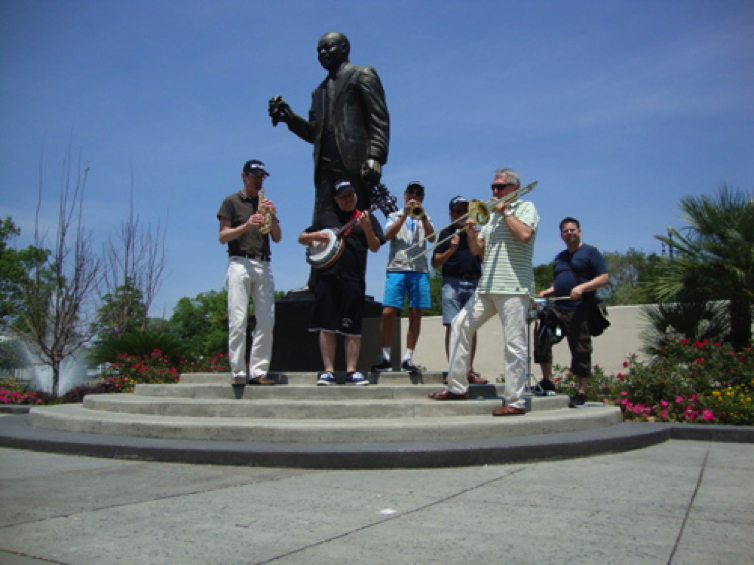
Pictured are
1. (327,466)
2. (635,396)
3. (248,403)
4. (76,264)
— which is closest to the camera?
(327,466)

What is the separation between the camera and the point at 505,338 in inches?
225

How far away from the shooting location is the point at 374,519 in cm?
319

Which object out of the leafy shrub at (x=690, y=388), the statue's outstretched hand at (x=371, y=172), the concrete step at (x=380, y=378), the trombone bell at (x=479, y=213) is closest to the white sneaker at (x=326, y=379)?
the concrete step at (x=380, y=378)

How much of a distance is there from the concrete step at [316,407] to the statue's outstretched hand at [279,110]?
3.74m

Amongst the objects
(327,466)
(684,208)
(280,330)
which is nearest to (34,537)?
(327,466)

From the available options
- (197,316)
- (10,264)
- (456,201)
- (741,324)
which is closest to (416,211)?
(456,201)

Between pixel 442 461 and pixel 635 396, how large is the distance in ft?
13.8

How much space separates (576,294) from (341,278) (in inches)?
89.5

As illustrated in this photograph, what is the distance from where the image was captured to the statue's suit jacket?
310 inches

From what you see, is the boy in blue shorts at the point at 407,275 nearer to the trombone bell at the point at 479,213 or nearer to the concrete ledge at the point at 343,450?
the trombone bell at the point at 479,213

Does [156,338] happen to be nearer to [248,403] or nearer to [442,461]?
[248,403]

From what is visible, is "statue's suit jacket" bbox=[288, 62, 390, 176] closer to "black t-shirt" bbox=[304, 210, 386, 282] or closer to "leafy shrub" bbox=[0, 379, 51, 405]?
"black t-shirt" bbox=[304, 210, 386, 282]

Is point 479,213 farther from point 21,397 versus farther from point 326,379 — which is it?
point 21,397

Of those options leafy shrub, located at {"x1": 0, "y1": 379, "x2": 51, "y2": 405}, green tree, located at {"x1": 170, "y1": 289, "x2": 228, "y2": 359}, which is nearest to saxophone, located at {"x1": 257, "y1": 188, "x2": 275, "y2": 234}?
leafy shrub, located at {"x1": 0, "y1": 379, "x2": 51, "y2": 405}
